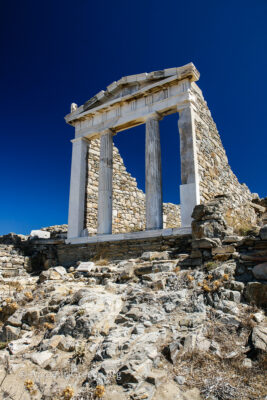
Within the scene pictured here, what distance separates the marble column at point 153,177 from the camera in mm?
9219

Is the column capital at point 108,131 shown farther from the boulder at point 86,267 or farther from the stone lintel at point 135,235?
the boulder at point 86,267

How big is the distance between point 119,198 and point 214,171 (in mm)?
4922

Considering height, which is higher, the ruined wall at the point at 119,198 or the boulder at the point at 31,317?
the ruined wall at the point at 119,198

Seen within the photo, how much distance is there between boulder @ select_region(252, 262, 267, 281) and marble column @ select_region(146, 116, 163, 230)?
453 cm

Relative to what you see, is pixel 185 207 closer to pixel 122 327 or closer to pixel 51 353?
pixel 122 327

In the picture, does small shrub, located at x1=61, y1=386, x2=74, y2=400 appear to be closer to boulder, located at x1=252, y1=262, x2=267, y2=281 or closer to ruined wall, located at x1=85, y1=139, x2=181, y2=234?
boulder, located at x1=252, y1=262, x2=267, y2=281

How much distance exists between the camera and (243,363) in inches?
124

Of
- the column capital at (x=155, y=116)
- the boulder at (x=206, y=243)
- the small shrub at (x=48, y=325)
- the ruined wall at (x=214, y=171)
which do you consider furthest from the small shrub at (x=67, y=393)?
the column capital at (x=155, y=116)

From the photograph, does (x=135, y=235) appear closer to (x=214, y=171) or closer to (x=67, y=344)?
(x=214, y=171)

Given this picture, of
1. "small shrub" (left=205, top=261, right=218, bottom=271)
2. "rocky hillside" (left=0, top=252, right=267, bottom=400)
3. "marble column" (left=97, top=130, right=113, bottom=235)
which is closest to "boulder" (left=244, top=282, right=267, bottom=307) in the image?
"rocky hillside" (left=0, top=252, right=267, bottom=400)

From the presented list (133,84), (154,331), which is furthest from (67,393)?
(133,84)

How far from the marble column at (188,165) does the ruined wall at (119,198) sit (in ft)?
12.3

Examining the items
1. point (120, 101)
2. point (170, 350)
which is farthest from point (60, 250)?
point (170, 350)

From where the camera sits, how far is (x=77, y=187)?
11.5 metres
